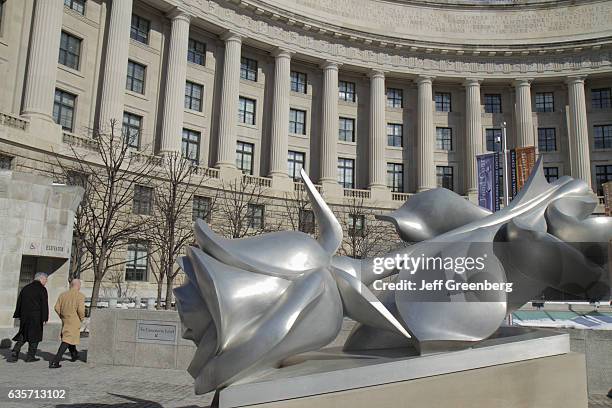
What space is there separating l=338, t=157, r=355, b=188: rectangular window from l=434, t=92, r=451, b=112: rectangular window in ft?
35.7

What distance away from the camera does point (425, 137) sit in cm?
4894

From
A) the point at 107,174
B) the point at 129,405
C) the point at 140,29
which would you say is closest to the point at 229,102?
the point at 140,29

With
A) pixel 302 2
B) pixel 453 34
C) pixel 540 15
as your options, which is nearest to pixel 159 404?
pixel 302 2

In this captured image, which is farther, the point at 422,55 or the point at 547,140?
the point at 547,140

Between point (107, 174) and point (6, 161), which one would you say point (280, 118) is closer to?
point (107, 174)

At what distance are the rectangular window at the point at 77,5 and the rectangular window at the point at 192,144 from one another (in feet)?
35.4

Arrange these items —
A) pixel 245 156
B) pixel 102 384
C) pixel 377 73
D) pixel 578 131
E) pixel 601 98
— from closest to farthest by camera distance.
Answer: pixel 102 384, pixel 245 156, pixel 578 131, pixel 377 73, pixel 601 98

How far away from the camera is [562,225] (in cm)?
641

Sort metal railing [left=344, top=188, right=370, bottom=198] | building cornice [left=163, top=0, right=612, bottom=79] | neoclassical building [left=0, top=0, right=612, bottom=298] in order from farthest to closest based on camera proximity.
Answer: metal railing [left=344, top=188, right=370, bottom=198] → building cornice [left=163, top=0, right=612, bottom=79] → neoclassical building [left=0, top=0, right=612, bottom=298]

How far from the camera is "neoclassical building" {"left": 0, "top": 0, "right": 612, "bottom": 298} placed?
3800cm

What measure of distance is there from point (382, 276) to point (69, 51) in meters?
34.7

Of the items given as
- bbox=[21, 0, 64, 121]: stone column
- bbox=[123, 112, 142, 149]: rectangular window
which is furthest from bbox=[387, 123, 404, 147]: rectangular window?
bbox=[21, 0, 64, 121]: stone column

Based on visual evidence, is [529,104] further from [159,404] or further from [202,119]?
[159,404]

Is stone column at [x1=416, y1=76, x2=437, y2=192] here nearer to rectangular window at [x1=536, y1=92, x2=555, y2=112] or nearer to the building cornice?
the building cornice
